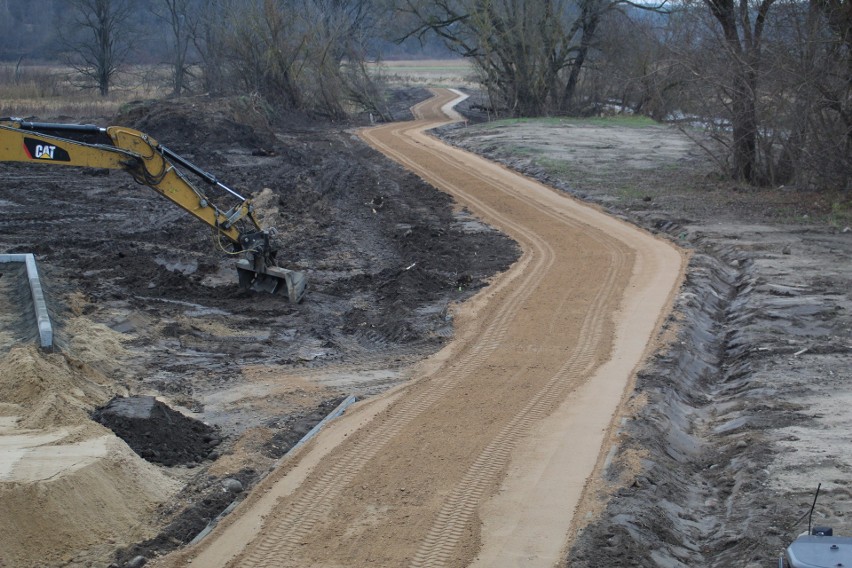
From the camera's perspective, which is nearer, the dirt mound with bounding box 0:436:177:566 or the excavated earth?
the dirt mound with bounding box 0:436:177:566

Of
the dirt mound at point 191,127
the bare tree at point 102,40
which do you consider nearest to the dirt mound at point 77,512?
the dirt mound at point 191,127

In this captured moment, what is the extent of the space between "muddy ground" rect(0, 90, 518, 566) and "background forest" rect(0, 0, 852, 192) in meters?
8.32

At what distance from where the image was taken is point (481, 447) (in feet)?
31.5

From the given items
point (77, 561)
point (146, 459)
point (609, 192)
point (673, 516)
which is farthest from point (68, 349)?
point (609, 192)

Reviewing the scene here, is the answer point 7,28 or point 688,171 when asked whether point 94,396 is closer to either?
point 688,171

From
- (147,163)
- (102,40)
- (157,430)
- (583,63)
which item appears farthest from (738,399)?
(102,40)

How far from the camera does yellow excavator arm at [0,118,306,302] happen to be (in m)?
13.5

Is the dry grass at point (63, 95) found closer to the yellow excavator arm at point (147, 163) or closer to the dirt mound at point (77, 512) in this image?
the yellow excavator arm at point (147, 163)

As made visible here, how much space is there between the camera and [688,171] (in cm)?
2900

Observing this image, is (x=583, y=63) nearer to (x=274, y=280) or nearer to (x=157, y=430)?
(x=274, y=280)

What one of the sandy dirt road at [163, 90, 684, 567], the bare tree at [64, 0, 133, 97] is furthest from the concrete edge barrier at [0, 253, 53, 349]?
the bare tree at [64, 0, 133, 97]

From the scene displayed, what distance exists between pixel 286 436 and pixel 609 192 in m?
17.3

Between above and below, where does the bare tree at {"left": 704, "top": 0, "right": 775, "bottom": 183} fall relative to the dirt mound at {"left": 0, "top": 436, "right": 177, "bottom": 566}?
above

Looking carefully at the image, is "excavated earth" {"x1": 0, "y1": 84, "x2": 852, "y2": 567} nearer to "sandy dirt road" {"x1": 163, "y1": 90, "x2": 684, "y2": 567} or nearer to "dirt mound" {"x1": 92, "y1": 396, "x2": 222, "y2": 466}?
"dirt mound" {"x1": 92, "y1": 396, "x2": 222, "y2": 466}
